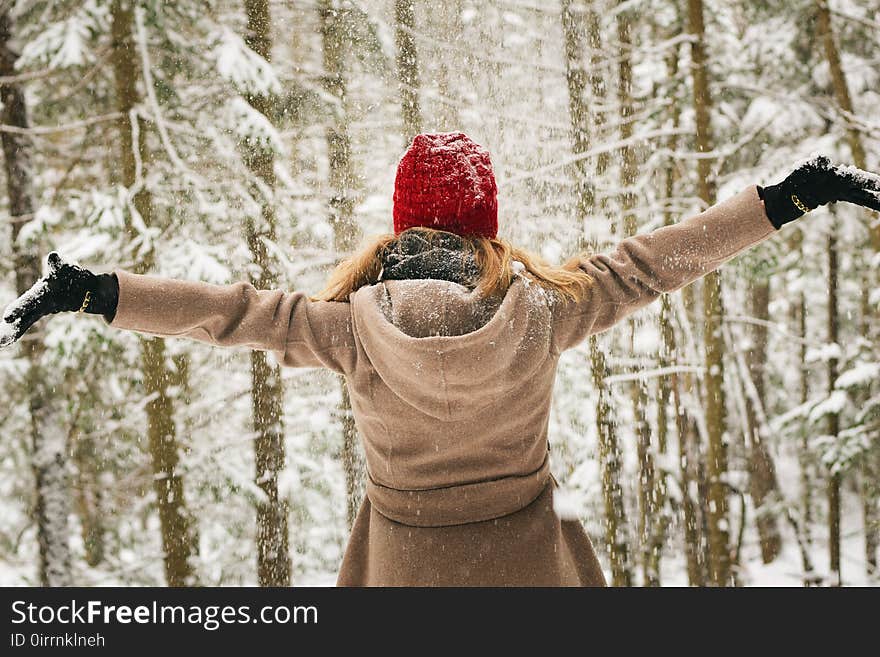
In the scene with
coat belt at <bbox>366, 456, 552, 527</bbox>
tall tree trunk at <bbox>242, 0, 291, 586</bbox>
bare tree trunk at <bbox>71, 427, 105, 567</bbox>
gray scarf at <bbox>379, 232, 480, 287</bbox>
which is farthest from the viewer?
bare tree trunk at <bbox>71, 427, 105, 567</bbox>

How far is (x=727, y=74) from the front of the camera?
22.7 feet

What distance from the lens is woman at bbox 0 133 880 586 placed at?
170 cm

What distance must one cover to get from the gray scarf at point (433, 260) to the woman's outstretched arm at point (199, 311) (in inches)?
6.7

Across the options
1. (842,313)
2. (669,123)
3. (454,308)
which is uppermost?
(669,123)

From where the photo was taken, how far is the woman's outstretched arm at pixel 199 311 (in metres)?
1.58

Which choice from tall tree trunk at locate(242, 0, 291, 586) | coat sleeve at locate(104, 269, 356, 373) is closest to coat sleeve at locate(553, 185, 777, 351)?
coat sleeve at locate(104, 269, 356, 373)

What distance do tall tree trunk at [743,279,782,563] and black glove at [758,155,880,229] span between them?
1074 centimetres

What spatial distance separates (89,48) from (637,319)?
515cm

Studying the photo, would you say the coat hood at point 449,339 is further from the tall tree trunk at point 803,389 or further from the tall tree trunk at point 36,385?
the tall tree trunk at point 803,389

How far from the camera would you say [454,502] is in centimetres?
188

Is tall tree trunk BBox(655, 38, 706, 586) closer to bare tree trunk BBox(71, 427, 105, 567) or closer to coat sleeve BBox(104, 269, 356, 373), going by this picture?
coat sleeve BBox(104, 269, 356, 373)
